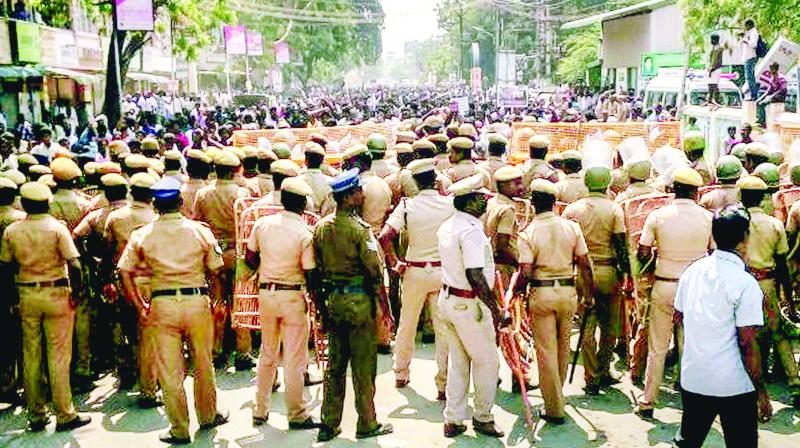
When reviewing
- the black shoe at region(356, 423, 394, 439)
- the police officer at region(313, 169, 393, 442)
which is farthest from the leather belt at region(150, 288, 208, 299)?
the black shoe at region(356, 423, 394, 439)

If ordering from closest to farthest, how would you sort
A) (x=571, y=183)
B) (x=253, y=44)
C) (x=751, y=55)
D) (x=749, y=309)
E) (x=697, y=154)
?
(x=749, y=309) < (x=571, y=183) < (x=697, y=154) < (x=751, y=55) < (x=253, y=44)

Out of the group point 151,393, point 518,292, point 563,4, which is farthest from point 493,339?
point 563,4

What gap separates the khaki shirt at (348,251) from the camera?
5.82 m

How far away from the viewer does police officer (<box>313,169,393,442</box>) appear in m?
5.83

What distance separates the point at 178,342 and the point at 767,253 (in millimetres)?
4417

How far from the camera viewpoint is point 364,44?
76.6 meters

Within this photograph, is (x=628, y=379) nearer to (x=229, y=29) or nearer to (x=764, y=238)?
(x=764, y=238)

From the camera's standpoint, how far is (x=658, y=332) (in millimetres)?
6387

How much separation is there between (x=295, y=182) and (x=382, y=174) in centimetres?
327

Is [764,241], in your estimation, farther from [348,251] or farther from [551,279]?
[348,251]

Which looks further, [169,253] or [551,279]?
[551,279]

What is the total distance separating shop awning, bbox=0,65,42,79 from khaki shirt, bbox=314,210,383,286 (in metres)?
20.0

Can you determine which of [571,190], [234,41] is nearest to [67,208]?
[571,190]

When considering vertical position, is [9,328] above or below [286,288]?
below
